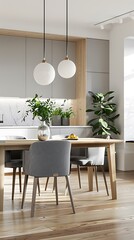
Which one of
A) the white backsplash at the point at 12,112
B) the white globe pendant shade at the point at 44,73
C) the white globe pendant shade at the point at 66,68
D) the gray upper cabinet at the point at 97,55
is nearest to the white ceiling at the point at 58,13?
the gray upper cabinet at the point at 97,55

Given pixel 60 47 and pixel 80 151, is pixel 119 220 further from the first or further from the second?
pixel 60 47

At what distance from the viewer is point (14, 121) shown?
8.43 m

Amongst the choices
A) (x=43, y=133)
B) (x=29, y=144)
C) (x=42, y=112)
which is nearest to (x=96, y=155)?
(x=43, y=133)

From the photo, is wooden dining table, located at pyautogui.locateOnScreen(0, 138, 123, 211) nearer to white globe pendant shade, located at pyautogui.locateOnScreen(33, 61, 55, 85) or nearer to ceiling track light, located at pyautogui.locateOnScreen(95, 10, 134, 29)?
white globe pendant shade, located at pyautogui.locateOnScreen(33, 61, 55, 85)

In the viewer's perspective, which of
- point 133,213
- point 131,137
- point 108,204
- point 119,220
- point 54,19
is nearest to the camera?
point 119,220


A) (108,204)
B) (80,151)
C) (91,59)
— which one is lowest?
(108,204)

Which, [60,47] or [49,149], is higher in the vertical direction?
[60,47]

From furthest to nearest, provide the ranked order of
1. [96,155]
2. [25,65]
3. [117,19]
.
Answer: [25,65] → [117,19] → [96,155]

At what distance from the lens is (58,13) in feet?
24.0

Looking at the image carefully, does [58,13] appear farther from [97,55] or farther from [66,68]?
[66,68]

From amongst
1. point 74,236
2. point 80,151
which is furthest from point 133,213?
point 80,151

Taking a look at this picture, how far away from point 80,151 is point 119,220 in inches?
76.6

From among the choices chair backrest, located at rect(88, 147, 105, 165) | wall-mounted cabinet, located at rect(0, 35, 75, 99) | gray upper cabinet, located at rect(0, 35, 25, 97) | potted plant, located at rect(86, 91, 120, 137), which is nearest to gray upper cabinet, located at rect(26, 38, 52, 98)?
wall-mounted cabinet, located at rect(0, 35, 75, 99)

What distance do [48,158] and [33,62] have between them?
4223 millimetres
